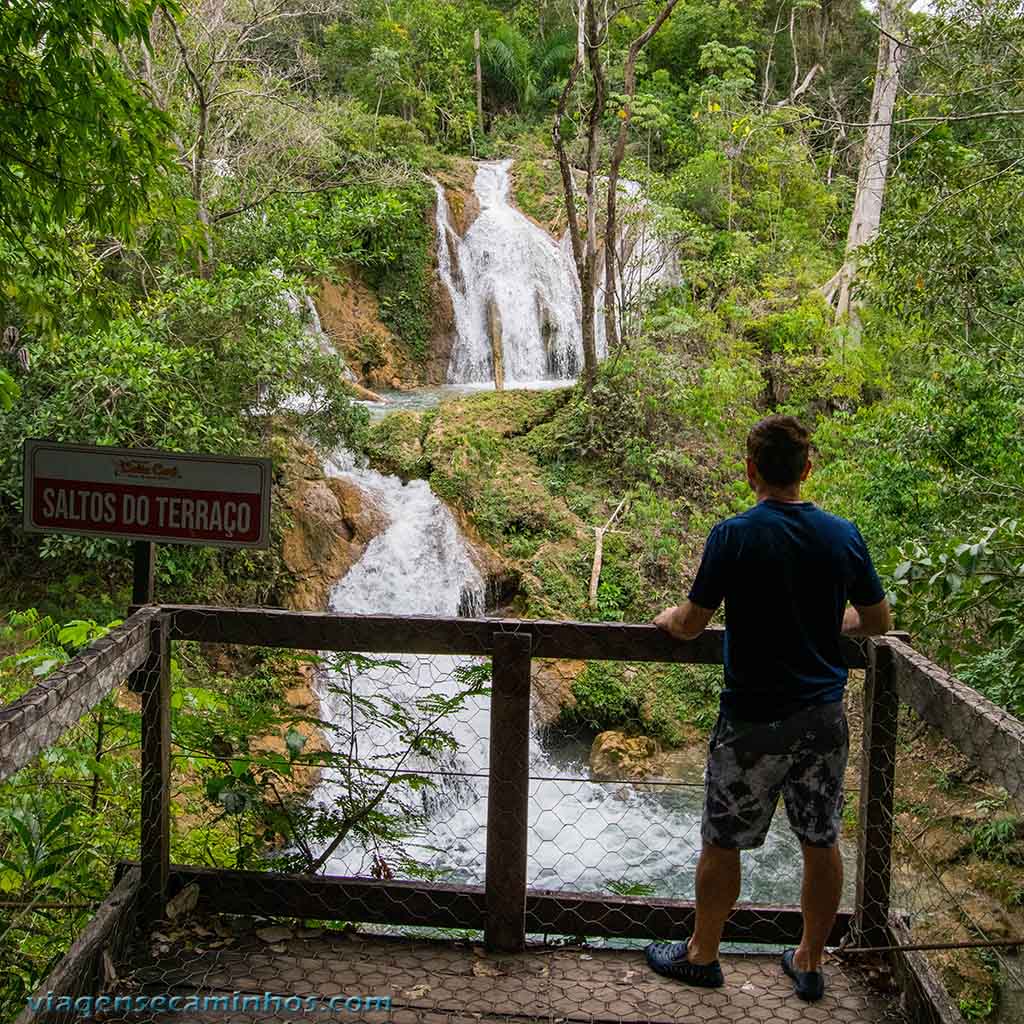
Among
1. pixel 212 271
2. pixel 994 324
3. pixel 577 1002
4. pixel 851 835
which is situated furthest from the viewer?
pixel 212 271

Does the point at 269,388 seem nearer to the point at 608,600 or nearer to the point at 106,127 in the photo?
the point at 608,600

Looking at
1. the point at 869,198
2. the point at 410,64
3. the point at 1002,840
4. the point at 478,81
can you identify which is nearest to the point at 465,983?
the point at 1002,840

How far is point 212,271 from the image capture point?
38.9ft

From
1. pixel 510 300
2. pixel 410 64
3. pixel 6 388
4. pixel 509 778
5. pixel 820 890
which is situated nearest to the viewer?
pixel 820 890

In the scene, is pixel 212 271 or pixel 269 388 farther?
pixel 212 271

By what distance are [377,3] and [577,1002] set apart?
2563 centimetres

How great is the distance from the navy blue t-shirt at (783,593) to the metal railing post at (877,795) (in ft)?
1.34

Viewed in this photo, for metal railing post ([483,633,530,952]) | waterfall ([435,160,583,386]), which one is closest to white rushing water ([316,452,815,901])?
metal railing post ([483,633,530,952])

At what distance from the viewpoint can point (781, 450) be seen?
9.20 feet

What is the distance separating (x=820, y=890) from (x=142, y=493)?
2461mm

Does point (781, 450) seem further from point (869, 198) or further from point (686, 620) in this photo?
point (869, 198)

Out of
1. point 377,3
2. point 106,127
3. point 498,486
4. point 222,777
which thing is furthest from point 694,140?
A: point 222,777

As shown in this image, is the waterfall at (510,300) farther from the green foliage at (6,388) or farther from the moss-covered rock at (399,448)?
the green foliage at (6,388)

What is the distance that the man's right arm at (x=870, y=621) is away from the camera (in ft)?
9.17
